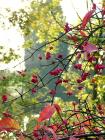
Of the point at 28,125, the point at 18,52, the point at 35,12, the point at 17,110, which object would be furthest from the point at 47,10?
the point at 28,125

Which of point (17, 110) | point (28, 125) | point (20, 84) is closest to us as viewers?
point (20, 84)

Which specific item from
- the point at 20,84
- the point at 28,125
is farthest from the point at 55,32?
the point at 28,125

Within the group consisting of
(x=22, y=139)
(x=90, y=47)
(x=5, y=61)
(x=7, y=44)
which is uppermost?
(x=7, y=44)

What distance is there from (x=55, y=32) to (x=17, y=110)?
7230mm

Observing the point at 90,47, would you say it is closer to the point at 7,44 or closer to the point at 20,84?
the point at 7,44

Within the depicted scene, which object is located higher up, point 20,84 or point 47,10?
point 47,10

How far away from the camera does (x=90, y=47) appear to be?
1868mm

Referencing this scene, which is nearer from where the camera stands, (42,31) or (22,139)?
(22,139)

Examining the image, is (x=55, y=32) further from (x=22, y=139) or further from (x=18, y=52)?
(x=22, y=139)

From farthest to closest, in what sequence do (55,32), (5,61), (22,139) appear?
(5,61) < (55,32) < (22,139)

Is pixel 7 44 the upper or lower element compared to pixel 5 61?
upper

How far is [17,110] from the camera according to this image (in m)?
15.1

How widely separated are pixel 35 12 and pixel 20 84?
259 centimetres

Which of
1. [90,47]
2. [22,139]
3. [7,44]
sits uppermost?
[7,44]
